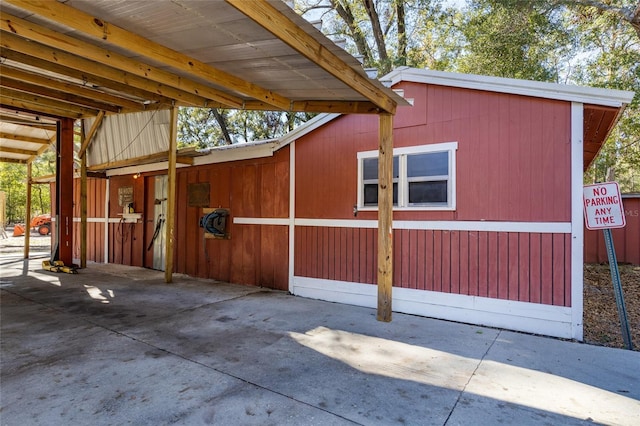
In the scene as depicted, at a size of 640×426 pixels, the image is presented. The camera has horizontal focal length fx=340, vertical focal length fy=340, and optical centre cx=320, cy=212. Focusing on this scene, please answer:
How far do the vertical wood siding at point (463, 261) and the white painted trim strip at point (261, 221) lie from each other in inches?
32.2

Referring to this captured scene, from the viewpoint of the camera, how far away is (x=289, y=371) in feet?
9.14

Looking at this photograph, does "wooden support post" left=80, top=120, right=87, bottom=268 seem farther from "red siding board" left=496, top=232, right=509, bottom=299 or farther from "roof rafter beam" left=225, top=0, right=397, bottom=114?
"red siding board" left=496, top=232, right=509, bottom=299

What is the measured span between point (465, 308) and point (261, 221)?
11.9 ft

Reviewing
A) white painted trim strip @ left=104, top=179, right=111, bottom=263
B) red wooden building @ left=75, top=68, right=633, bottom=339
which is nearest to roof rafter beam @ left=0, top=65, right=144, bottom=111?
red wooden building @ left=75, top=68, right=633, bottom=339

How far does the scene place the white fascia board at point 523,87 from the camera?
137 inches

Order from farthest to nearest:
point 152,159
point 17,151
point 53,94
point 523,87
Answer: point 17,151, point 152,159, point 53,94, point 523,87

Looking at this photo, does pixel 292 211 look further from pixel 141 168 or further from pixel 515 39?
pixel 515 39

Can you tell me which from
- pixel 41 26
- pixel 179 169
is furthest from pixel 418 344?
pixel 179 169

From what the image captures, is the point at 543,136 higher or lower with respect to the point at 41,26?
lower

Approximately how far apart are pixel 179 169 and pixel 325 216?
13.0ft

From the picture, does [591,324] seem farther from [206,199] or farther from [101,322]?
[206,199]

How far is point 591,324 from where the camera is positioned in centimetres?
415

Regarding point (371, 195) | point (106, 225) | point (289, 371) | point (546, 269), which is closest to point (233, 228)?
point (371, 195)

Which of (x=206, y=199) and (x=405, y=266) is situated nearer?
(x=405, y=266)
